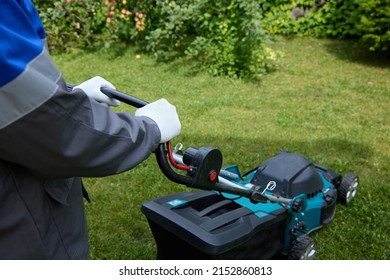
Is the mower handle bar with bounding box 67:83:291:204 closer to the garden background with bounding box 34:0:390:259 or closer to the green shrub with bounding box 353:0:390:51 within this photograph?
the garden background with bounding box 34:0:390:259

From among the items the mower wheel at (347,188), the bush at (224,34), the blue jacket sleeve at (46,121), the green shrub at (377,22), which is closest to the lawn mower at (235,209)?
the mower wheel at (347,188)

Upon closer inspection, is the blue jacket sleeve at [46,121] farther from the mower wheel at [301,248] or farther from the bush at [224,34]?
the bush at [224,34]

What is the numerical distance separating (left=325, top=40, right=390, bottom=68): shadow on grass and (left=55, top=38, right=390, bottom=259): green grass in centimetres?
1

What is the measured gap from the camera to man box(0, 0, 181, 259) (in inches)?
37.5

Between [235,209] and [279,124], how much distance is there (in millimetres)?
2091

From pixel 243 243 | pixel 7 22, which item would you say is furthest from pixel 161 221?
pixel 7 22

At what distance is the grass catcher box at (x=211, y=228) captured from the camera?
1784 millimetres

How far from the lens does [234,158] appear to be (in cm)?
338

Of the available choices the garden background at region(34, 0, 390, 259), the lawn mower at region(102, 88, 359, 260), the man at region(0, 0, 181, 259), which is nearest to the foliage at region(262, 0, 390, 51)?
the garden background at region(34, 0, 390, 259)

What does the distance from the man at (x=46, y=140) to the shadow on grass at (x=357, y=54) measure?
16.9 feet

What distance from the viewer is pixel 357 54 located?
20.3ft

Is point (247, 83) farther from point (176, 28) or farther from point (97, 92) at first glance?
point (97, 92)

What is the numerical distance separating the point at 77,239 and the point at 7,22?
0.66 metres

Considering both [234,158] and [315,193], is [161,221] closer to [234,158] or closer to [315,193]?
[315,193]
